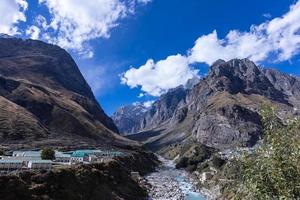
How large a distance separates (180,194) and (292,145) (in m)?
128

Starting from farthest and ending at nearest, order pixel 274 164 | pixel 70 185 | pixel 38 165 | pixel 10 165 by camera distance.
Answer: pixel 38 165 < pixel 10 165 < pixel 70 185 < pixel 274 164

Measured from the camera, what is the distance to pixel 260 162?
2159cm

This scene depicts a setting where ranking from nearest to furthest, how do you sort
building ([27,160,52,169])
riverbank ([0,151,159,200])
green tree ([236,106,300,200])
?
green tree ([236,106,300,200]) < riverbank ([0,151,159,200]) < building ([27,160,52,169])

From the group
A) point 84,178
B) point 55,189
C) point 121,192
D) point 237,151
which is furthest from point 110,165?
point 237,151

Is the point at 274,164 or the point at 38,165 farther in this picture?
the point at 38,165

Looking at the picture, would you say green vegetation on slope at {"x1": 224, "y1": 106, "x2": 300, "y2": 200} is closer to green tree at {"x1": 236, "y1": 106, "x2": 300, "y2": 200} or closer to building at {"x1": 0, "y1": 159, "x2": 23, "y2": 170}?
green tree at {"x1": 236, "y1": 106, "x2": 300, "y2": 200}

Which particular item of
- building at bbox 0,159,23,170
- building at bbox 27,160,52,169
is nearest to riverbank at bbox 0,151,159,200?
building at bbox 27,160,52,169

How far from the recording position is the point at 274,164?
2111 cm

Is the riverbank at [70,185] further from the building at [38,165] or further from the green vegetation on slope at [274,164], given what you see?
the green vegetation on slope at [274,164]

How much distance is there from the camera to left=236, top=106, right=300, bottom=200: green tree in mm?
20875

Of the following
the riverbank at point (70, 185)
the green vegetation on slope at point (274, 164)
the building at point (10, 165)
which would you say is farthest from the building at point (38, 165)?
the green vegetation on slope at point (274, 164)

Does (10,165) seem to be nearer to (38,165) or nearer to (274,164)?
(38,165)

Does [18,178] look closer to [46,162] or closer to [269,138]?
[46,162]

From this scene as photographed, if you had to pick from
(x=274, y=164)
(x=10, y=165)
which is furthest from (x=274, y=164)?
Result: (x=10, y=165)
